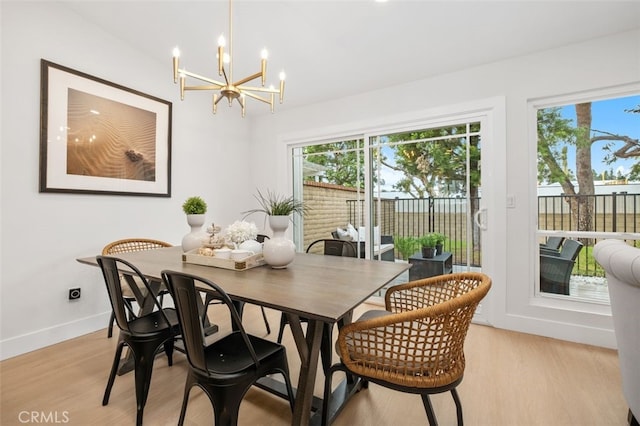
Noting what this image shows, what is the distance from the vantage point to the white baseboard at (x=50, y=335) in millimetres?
2219

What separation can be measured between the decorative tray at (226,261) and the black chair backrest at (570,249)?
8.54 ft

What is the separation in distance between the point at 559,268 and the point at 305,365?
8.55ft

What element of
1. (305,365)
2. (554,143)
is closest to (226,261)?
(305,365)

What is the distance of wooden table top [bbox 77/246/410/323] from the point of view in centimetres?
113

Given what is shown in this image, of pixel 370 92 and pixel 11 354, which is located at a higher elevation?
pixel 370 92

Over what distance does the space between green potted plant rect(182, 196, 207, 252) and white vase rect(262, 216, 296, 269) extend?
0.62 meters

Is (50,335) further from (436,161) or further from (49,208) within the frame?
(436,161)

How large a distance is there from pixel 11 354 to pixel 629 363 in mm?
3772

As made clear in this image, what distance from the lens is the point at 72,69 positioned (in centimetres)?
253

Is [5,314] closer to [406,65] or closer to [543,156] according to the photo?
[406,65]

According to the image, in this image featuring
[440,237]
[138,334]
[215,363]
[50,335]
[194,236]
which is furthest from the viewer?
[440,237]

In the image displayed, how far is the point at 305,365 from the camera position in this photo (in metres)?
1.28

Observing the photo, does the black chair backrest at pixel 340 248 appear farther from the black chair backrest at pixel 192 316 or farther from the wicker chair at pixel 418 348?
the black chair backrest at pixel 192 316

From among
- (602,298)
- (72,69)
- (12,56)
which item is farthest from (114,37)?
(602,298)
